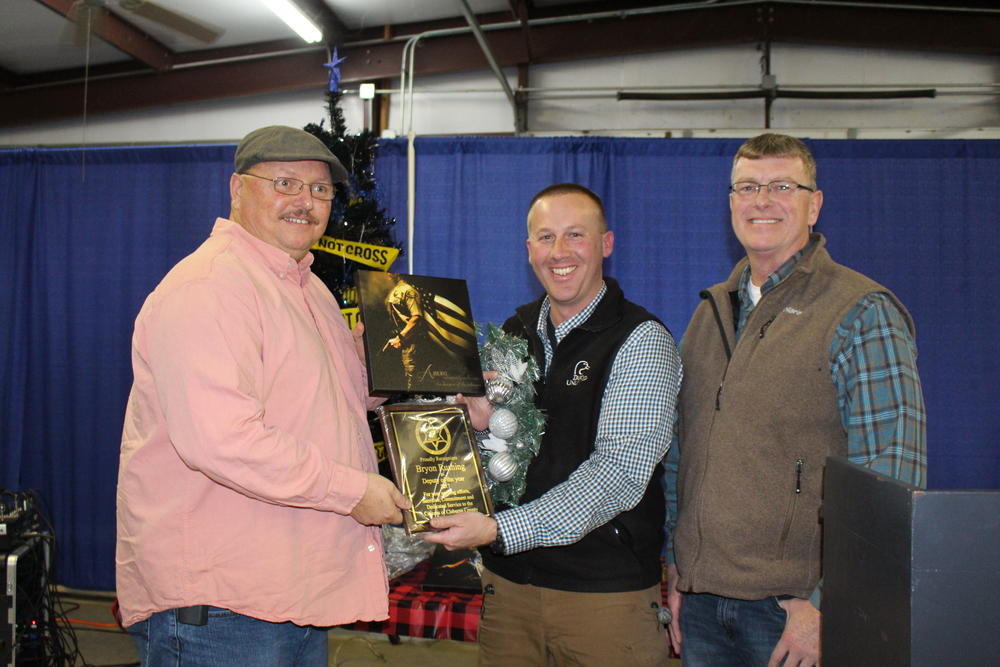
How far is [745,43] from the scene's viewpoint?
649 centimetres

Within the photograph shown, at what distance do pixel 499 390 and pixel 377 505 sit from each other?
503mm

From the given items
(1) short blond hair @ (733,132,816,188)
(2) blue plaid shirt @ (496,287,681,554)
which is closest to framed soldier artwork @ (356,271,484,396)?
(2) blue plaid shirt @ (496,287,681,554)

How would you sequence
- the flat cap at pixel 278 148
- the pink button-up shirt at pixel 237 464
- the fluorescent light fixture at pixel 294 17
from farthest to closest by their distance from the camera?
the fluorescent light fixture at pixel 294 17 → the flat cap at pixel 278 148 → the pink button-up shirt at pixel 237 464

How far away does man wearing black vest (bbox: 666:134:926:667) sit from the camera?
1.72 m

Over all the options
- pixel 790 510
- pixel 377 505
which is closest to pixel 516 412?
pixel 377 505

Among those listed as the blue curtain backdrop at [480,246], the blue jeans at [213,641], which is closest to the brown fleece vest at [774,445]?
the blue jeans at [213,641]

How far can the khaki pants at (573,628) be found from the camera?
1.94 m

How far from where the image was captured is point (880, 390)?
170 cm

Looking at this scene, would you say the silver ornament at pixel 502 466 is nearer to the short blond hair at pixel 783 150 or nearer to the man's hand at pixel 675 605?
the man's hand at pixel 675 605

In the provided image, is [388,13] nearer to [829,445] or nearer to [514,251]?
[514,251]

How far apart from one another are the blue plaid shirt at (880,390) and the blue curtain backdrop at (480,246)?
3.26 meters

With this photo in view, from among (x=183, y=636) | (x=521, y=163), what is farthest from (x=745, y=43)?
(x=183, y=636)

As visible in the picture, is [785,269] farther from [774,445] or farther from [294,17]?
[294,17]

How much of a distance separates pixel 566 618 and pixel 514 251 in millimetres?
3446
